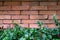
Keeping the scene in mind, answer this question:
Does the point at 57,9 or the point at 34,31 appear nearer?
the point at 34,31

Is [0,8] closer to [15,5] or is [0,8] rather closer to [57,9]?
[15,5]

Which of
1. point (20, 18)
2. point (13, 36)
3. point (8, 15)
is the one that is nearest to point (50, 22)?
point (20, 18)

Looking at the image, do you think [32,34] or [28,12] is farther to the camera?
[28,12]

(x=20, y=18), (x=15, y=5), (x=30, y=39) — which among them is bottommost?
(x=30, y=39)

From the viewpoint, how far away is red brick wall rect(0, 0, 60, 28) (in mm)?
3689

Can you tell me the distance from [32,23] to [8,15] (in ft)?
1.68

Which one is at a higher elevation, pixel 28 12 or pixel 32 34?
pixel 28 12

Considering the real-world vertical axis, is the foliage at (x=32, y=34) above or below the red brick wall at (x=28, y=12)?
below

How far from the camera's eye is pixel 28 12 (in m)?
3.72

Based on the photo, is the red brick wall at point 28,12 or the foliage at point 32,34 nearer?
the foliage at point 32,34

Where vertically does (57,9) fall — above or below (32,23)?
above

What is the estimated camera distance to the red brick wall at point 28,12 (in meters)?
3.69

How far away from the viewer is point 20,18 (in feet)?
12.2

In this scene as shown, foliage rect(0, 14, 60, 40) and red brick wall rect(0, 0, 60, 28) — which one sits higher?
red brick wall rect(0, 0, 60, 28)
